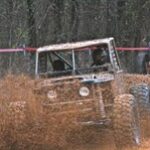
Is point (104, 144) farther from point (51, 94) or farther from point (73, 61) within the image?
point (73, 61)

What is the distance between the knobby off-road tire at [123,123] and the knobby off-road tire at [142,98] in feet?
6.65

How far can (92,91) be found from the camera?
9133 mm

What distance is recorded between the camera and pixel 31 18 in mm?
18750

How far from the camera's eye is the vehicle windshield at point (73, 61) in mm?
9844

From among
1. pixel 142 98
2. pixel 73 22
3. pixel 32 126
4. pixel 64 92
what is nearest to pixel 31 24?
pixel 73 22

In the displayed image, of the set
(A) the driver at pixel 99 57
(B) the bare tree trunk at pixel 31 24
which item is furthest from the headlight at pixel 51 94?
(B) the bare tree trunk at pixel 31 24

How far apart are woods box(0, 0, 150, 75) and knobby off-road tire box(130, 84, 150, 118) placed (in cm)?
693

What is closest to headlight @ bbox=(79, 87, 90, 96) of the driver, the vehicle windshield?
the vehicle windshield

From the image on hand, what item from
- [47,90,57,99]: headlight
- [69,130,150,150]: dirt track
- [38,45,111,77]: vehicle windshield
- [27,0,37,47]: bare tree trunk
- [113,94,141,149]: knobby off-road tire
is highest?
[27,0,37,47]: bare tree trunk

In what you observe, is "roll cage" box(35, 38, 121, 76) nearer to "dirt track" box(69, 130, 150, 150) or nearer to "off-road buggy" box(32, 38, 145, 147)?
"off-road buggy" box(32, 38, 145, 147)

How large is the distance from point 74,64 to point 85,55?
2.93ft

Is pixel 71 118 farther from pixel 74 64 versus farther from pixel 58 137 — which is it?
pixel 74 64

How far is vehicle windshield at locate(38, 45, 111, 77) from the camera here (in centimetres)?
984

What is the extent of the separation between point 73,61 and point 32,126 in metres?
1.66
